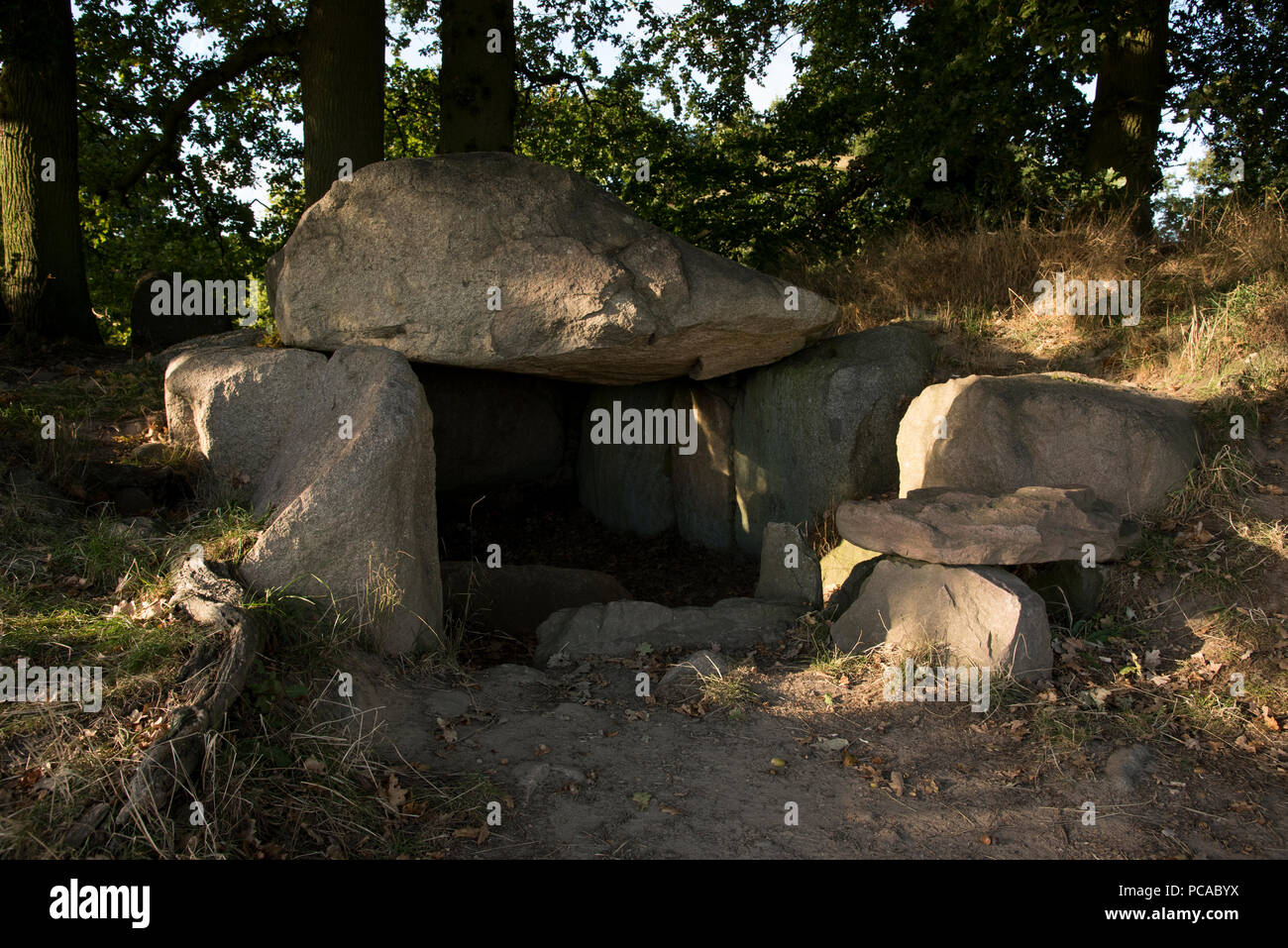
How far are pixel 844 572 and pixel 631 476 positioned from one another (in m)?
2.97

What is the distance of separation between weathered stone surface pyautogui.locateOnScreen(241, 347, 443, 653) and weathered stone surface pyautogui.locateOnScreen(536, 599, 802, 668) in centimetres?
83

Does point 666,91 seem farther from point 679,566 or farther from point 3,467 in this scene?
point 3,467

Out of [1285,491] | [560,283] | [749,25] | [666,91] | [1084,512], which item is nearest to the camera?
[1084,512]

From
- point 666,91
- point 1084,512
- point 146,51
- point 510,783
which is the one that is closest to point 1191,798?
point 1084,512

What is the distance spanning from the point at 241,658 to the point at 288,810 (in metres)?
0.75

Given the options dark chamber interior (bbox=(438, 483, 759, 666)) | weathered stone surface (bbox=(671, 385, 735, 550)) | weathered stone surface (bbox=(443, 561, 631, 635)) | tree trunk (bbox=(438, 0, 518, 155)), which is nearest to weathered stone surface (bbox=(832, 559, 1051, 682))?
dark chamber interior (bbox=(438, 483, 759, 666))

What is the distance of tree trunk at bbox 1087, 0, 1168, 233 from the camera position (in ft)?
28.7

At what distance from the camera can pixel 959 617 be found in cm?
507

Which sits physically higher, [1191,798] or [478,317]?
[478,317]

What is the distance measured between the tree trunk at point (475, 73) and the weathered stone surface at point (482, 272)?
101 inches

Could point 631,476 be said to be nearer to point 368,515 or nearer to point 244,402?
point 244,402

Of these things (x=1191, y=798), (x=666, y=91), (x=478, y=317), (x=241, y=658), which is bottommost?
(x=1191, y=798)

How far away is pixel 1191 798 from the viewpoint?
407 cm

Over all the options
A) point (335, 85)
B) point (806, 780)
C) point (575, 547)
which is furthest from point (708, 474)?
point (335, 85)
